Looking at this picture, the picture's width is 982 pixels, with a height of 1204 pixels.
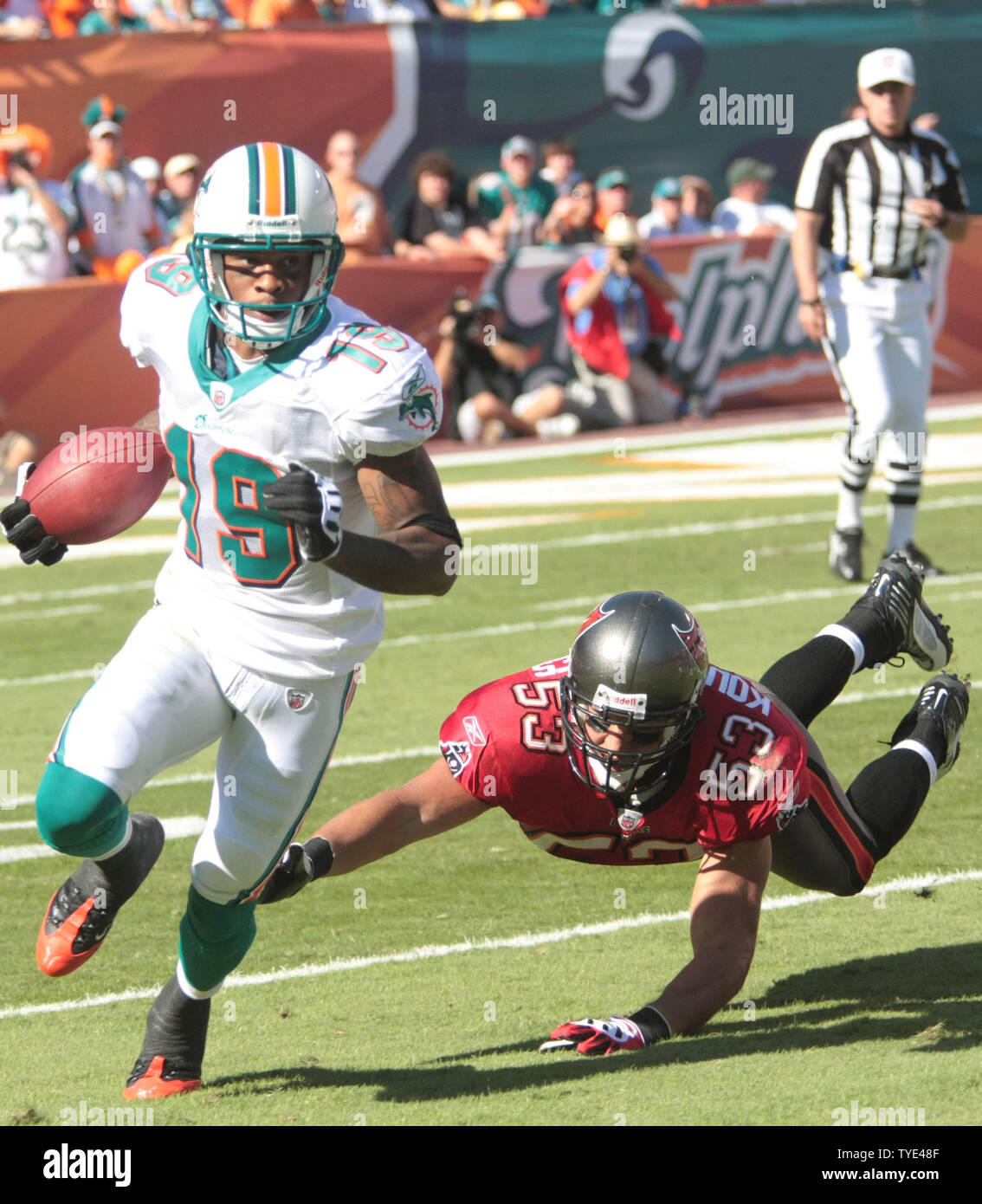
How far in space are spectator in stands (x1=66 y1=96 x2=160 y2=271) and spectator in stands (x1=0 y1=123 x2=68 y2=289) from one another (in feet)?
1.11

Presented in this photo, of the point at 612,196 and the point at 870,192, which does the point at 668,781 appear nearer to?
the point at 870,192

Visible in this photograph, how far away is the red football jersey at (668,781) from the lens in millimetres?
3963

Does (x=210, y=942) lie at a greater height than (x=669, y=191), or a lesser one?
greater

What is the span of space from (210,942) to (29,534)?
976 mm

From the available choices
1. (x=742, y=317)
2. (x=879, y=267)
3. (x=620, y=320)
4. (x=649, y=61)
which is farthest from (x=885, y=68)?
(x=649, y=61)

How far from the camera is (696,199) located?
15.5m

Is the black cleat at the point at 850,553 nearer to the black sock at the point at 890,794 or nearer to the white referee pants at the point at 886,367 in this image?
the white referee pants at the point at 886,367

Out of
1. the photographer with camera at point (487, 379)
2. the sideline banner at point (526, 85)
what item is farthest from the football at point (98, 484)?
the sideline banner at point (526, 85)

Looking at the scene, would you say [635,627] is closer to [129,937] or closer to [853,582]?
[129,937]

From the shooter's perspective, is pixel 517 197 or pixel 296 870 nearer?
pixel 296 870

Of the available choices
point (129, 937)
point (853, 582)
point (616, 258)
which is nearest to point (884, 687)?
point (853, 582)

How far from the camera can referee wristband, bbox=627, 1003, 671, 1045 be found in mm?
3947

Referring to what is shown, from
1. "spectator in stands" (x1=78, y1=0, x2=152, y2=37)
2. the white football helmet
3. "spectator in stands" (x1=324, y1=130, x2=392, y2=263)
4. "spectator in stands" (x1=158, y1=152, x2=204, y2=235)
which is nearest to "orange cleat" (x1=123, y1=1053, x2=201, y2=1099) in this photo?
the white football helmet

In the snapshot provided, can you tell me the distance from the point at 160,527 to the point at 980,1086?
8.15 metres
